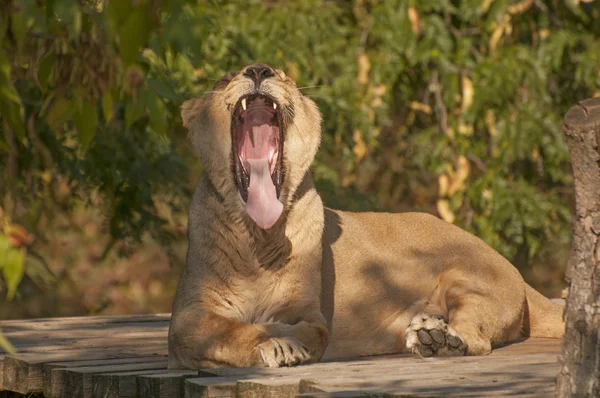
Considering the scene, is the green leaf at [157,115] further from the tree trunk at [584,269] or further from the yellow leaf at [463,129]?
the yellow leaf at [463,129]

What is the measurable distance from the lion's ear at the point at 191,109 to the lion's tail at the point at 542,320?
1.79 m

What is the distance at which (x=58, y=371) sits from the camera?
4.68m

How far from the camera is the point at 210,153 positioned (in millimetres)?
5070

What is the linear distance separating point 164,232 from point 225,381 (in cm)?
493

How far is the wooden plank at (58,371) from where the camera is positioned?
15.4ft

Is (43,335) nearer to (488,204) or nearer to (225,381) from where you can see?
(225,381)

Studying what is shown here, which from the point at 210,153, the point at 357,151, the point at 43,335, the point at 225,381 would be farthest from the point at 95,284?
the point at 225,381

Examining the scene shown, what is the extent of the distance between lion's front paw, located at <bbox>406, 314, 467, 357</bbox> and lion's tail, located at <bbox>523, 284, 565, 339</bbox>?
0.93 meters

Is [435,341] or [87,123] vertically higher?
[87,123]

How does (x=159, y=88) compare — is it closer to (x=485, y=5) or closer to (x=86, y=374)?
(x=86, y=374)

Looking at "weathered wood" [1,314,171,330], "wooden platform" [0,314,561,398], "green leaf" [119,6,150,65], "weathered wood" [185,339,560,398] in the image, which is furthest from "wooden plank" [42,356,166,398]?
"green leaf" [119,6,150,65]

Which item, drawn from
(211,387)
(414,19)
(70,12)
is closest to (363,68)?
(414,19)

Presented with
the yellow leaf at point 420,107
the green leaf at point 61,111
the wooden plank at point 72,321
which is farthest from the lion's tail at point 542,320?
Answer: the yellow leaf at point 420,107

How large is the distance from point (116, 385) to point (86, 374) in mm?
198
